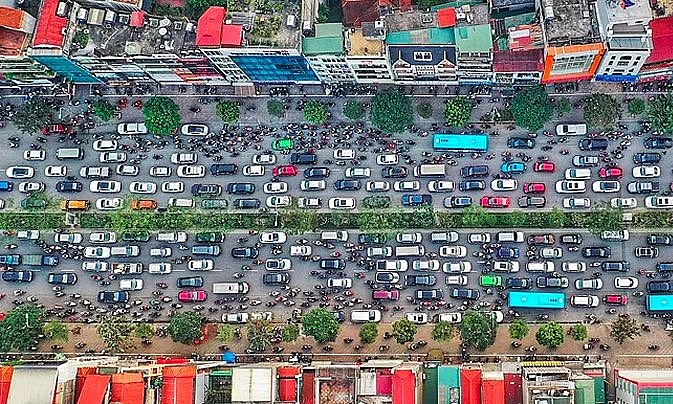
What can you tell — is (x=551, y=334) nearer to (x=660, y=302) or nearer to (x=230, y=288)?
(x=660, y=302)

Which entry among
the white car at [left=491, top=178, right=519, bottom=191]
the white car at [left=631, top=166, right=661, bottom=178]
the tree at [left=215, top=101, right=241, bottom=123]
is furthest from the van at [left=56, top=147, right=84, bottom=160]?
the white car at [left=631, top=166, right=661, bottom=178]

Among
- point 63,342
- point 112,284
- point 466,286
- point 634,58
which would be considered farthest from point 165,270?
point 634,58

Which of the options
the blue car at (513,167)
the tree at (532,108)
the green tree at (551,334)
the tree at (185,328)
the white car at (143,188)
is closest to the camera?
the green tree at (551,334)

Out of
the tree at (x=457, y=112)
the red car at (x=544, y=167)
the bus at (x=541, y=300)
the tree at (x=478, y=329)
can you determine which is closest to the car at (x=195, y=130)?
the tree at (x=457, y=112)

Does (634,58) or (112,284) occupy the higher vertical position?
(634,58)

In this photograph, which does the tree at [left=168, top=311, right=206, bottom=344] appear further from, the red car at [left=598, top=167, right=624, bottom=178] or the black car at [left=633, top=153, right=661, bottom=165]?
the black car at [left=633, top=153, right=661, bottom=165]

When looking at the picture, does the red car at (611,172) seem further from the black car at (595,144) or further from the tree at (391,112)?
the tree at (391,112)

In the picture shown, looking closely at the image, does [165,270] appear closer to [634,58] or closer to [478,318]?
[478,318]
